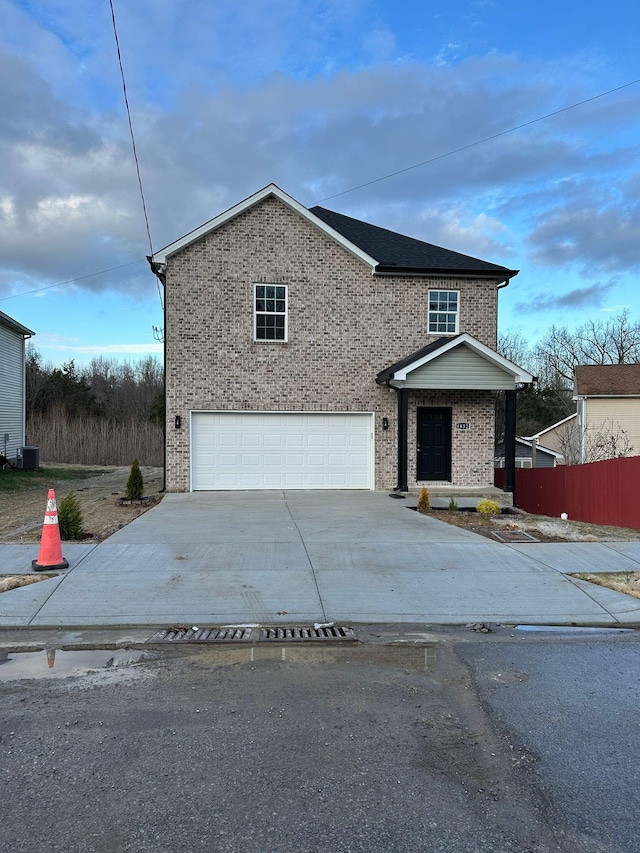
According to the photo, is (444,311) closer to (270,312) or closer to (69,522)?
(270,312)

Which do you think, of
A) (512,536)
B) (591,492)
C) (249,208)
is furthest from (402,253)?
(512,536)

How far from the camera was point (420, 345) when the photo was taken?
1672 centimetres

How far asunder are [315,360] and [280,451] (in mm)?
2563

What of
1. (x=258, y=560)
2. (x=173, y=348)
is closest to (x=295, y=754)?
(x=258, y=560)

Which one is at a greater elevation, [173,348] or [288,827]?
[173,348]

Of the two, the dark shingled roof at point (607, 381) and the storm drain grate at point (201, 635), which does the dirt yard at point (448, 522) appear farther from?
the dark shingled roof at point (607, 381)

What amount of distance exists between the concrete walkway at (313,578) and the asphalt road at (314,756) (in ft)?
3.66

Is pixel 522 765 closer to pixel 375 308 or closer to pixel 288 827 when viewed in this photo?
pixel 288 827

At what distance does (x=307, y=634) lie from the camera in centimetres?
560

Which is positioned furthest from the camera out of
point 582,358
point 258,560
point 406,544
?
A: point 582,358

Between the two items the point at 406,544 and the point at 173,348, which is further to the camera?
the point at 173,348

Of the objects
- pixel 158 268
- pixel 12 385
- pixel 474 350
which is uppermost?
pixel 158 268

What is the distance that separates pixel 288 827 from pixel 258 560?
5.23 m

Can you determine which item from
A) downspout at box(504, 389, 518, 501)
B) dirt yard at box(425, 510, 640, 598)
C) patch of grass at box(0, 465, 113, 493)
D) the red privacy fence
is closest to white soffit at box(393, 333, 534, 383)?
downspout at box(504, 389, 518, 501)
